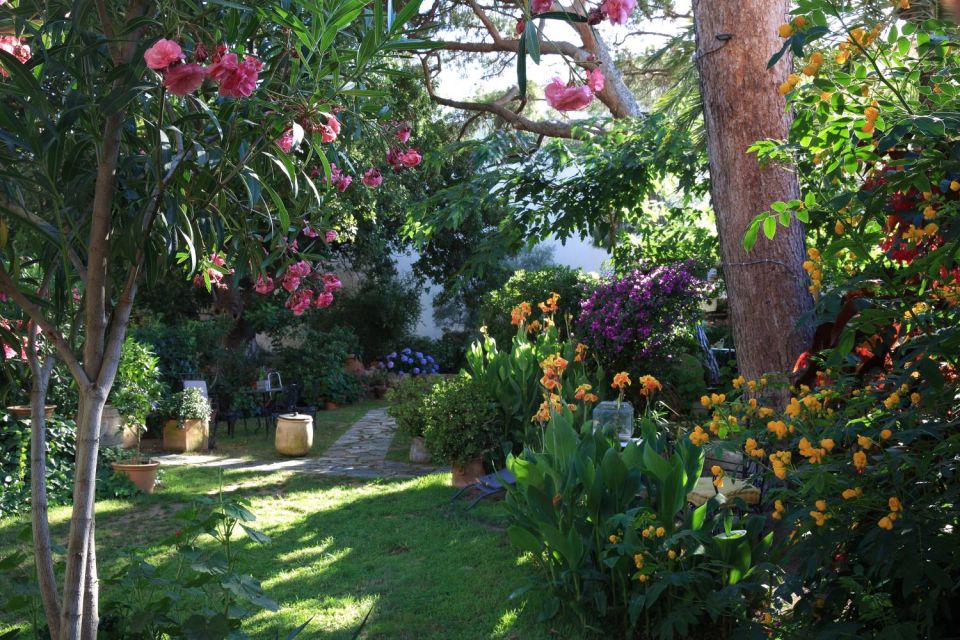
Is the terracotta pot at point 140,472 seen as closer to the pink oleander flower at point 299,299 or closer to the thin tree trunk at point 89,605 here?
the pink oleander flower at point 299,299

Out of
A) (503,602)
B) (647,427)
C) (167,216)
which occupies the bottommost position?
(503,602)

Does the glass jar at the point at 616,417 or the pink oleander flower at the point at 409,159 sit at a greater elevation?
the pink oleander flower at the point at 409,159

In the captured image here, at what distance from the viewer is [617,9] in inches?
62.2

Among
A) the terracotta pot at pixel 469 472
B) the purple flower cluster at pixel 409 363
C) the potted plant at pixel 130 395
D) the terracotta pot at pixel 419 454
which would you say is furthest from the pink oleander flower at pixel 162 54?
the purple flower cluster at pixel 409 363

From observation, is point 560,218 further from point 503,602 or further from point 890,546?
point 890,546

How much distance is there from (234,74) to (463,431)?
4690mm

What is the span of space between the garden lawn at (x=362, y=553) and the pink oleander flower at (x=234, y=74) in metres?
1.80

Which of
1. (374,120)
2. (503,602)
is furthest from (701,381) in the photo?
(374,120)

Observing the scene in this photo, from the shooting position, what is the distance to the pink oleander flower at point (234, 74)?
5.43 ft

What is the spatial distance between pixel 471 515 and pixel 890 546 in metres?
3.66

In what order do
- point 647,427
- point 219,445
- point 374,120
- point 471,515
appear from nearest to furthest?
point 374,120 → point 647,427 → point 471,515 → point 219,445

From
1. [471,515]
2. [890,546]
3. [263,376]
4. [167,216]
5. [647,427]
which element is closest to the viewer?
[167,216]

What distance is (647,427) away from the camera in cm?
336

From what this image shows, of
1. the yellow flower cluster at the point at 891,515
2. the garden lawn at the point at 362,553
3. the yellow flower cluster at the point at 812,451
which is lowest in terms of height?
the garden lawn at the point at 362,553
